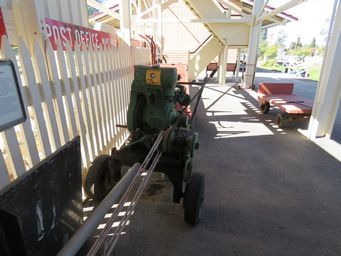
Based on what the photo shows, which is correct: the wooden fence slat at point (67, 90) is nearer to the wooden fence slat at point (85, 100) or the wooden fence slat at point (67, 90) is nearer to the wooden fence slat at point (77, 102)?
the wooden fence slat at point (77, 102)

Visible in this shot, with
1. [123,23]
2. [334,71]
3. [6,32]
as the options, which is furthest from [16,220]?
[334,71]

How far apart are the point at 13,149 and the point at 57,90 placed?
59 centimetres

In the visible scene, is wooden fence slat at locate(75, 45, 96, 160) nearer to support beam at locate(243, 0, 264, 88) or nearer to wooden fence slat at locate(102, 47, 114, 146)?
wooden fence slat at locate(102, 47, 114, 146)

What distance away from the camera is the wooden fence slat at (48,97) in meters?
1.61

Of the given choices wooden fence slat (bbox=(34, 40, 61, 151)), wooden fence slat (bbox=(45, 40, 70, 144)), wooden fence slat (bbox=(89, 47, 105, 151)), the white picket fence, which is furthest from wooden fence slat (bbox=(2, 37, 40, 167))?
wooden fence slat (bbox=(89, 47, 105, 151))

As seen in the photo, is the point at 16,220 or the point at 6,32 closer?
the point at 16,220

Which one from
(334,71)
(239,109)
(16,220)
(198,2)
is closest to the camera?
(16,220)

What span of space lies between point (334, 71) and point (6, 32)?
4.31 metres

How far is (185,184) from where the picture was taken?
2109mm

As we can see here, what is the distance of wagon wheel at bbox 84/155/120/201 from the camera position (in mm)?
2146

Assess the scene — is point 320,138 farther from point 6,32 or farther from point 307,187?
point 6,32

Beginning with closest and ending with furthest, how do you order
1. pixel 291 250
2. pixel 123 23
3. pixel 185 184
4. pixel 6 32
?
pixel 6 32 < pixel 291 250 < pixel 185 184 < pixel 123 23

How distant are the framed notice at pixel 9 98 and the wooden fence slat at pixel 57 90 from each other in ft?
1.33

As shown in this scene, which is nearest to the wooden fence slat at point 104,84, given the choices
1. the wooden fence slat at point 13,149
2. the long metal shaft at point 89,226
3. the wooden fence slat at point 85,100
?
the wooden fence slat at point 85,100
